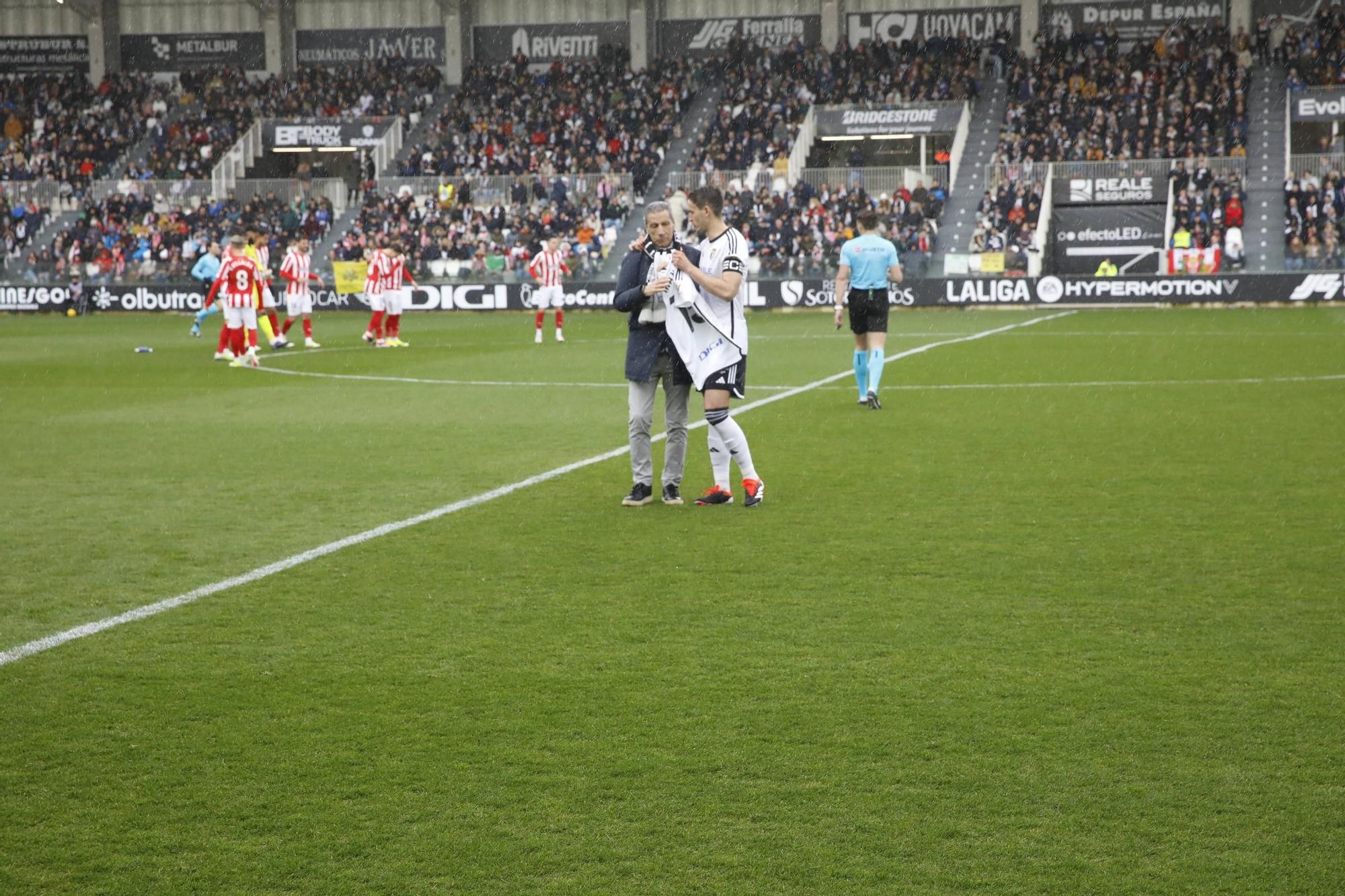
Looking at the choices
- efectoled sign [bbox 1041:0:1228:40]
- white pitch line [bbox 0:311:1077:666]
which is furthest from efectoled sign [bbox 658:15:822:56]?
white pitch line [bbox 0:311:1077:666]

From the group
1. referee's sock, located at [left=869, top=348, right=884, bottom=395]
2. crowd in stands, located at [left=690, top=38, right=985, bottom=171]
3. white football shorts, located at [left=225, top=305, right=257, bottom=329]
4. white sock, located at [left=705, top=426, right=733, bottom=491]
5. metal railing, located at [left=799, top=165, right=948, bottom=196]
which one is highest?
crowd in stands, located at [left=690, top=38, right=985, bottom=171]

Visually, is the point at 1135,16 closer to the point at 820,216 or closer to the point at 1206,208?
the point at 1206,208

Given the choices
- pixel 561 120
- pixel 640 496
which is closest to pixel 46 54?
pixel 561 120

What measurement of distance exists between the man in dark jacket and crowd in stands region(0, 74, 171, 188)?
44903 mm

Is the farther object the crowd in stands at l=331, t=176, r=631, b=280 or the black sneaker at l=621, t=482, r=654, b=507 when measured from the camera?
the crowd in stands at l=331, t=176, r=631, b=280

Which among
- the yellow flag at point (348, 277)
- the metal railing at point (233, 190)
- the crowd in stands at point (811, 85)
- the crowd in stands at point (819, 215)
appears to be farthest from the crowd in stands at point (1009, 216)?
the metal railing at point (233, 190)

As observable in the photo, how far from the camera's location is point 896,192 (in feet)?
138

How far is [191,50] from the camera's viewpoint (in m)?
53.8

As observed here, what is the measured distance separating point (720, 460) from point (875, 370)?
Answer: 18.2 feet

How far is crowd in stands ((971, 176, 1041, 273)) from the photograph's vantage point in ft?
125

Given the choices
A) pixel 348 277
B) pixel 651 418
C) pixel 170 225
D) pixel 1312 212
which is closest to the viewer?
pixel 651 418

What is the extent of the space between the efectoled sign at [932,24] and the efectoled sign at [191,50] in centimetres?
2126

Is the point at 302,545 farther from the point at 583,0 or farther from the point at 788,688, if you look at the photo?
the point at 583,0

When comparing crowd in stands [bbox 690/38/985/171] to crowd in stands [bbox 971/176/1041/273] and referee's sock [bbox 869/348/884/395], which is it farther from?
referee's sock [bbox 869/348/884/395]
